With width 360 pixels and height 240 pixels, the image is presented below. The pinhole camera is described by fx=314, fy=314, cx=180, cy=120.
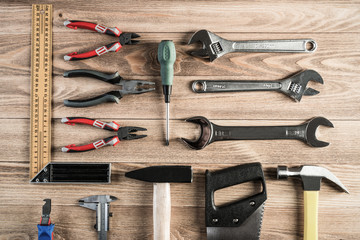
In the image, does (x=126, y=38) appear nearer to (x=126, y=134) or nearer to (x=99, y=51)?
(x=99, y=51)

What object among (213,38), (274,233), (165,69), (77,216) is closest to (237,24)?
(213,38)

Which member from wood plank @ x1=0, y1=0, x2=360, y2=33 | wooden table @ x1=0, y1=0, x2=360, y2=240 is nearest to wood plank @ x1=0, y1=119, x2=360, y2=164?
wooden table @ x1=0, y1=0, x2=360, y2=240

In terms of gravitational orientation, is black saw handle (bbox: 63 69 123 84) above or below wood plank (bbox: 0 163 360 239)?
above

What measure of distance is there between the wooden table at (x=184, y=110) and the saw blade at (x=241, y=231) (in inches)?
3.1

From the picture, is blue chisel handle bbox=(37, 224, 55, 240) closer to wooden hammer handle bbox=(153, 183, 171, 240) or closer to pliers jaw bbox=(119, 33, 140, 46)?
wooden hammer handle bbox=(153, 183, 171, 240)

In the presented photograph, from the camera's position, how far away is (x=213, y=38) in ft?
4.64

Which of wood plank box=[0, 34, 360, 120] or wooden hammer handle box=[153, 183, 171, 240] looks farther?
wood plank box=[0, 34, 360, 120]

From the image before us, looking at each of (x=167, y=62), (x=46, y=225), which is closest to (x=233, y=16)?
(x=167, y=62)

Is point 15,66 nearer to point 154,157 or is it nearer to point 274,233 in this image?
point 154,157

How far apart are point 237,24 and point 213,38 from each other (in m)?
0.14

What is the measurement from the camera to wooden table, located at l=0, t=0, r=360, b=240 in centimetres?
142

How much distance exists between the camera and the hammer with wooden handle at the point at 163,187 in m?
1.33

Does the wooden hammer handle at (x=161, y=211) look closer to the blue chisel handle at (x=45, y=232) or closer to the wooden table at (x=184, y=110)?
the wooden table at (x=184, y=110)

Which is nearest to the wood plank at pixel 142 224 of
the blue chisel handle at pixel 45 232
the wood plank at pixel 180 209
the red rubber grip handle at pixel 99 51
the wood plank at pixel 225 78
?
the wood plank at pixel 180 209
